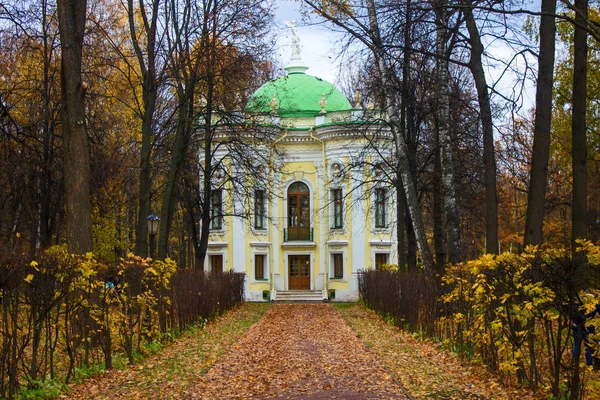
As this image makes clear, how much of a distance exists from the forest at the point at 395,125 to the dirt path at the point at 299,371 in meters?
1.62

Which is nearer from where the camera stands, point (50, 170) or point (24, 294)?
point (24, 294)

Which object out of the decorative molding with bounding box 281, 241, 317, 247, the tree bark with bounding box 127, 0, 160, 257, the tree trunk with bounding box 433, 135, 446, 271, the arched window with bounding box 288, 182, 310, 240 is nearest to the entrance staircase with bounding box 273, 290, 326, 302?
the decorative molding with bounding box 281, 241, 317, 247

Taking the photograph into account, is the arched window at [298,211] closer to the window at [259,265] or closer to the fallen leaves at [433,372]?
the window at [259,265]

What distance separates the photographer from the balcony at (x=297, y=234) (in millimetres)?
37594

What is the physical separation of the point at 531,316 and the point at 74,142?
764 cm

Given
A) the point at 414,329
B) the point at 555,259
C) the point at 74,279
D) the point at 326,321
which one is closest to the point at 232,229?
the point at 326,321

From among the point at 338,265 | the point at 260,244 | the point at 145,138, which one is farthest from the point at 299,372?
the point at 338,265

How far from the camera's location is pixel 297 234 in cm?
3775

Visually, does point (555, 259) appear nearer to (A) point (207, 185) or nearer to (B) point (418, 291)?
(B) point (418, 291)

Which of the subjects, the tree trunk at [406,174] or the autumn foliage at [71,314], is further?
the tree trunk at [406,174]

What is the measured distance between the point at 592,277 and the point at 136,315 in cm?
746

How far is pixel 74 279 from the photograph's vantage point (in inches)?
363

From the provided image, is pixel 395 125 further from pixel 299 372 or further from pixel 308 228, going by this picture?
pixel 308 228

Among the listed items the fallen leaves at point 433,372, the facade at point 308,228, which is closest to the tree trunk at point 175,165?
the fallen leaves at point 433,372
